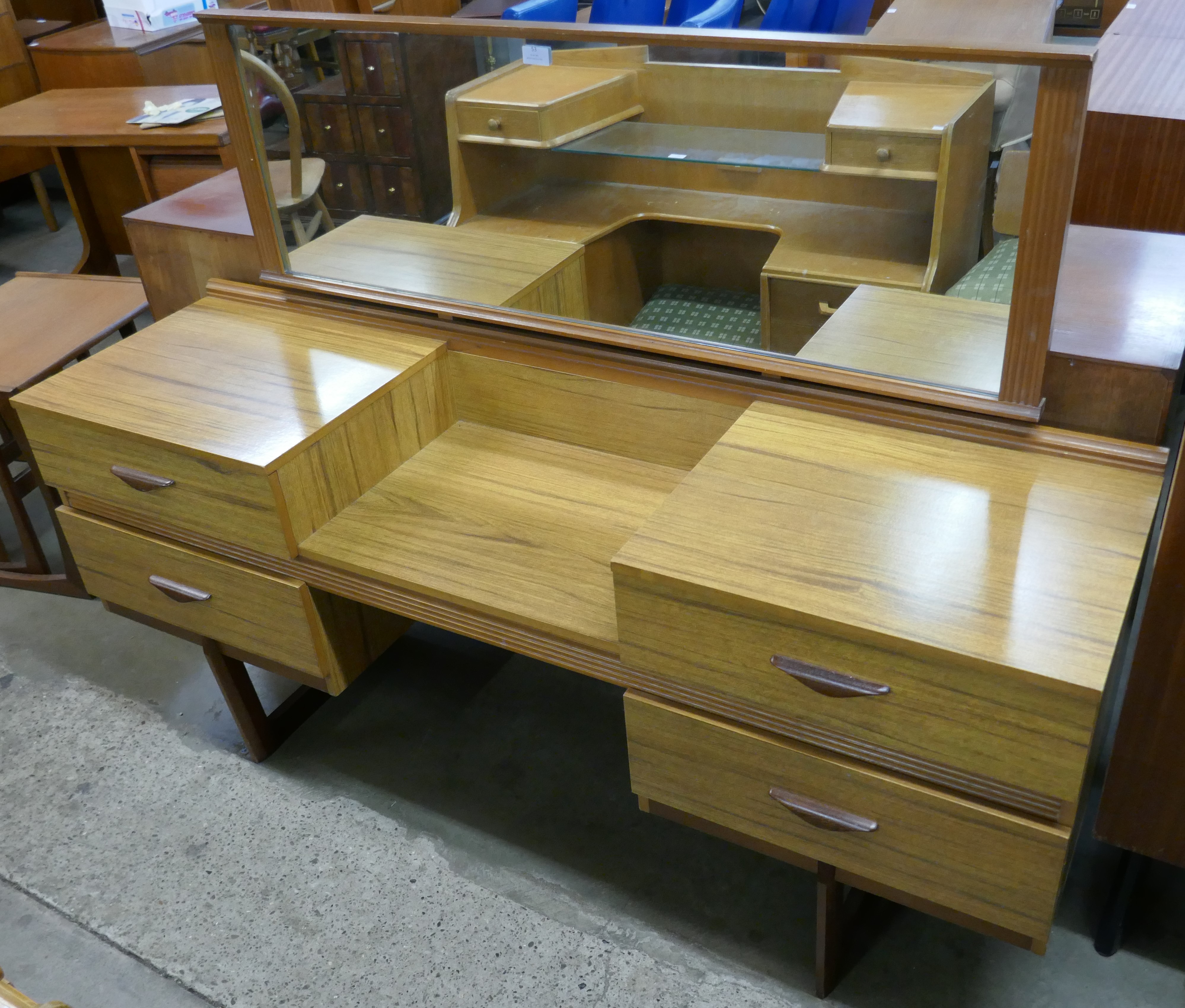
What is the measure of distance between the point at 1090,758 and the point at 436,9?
1.54 meters

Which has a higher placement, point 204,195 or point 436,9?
point 436,9

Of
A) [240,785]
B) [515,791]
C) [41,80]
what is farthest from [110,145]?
[515,791]

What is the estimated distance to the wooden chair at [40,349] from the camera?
83.0 inches

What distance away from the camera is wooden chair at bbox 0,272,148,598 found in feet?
6.92

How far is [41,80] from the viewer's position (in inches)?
168

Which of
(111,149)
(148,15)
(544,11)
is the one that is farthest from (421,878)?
(148,15)

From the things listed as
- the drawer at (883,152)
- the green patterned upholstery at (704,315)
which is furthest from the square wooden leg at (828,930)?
the drawer at (883,152)

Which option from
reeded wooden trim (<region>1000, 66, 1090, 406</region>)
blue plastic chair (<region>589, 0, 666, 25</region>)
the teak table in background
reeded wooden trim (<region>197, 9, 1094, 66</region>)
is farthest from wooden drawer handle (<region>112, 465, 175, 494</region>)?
the teak table in background

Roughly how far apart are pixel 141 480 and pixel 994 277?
113cm

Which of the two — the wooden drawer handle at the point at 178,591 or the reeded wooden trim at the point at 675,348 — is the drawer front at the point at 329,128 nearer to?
the reeded wooden trim at the point at 675,348

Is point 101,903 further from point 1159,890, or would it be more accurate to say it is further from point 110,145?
point 110,145

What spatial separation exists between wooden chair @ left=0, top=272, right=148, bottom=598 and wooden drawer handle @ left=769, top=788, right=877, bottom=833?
1587mm

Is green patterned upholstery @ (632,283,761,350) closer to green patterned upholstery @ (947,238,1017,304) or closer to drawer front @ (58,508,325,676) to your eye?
green patterned upholstery @ (947,238,1017,304)

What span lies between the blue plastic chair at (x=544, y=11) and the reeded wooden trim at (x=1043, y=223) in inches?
25.4
